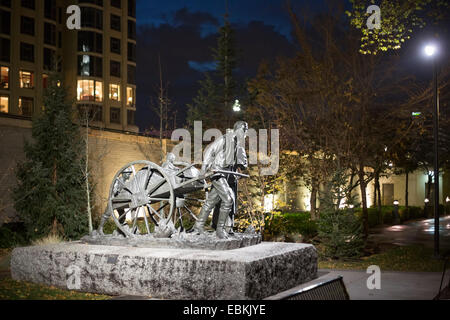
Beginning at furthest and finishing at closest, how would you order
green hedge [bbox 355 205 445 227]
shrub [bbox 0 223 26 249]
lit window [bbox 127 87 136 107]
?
lit window [bbox 127 87 136 107], green hedge [bbox 355 205 445 227], shrub [bbox 0 223 26 249]

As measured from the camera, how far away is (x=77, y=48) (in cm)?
4875

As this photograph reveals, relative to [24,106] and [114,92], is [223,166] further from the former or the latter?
→ [114,92]

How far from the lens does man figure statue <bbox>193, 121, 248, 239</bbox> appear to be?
10.4 metres

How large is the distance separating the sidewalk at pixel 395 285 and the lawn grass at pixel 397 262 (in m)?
1.15

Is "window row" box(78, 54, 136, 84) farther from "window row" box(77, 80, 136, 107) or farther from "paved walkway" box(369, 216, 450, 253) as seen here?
"paved walkway" box(369, 216, 450, 253)

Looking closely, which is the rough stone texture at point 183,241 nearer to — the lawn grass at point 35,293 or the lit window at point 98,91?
the lawn grass at point 35,293

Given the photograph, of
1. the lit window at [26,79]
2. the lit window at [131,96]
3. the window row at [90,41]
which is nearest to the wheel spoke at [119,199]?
the lit window at [26,79]

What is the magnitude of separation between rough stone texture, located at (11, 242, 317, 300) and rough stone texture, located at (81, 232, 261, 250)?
216mm

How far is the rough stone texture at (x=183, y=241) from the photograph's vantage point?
975 centimetres

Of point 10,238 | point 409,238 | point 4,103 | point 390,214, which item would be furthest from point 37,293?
point 4,103

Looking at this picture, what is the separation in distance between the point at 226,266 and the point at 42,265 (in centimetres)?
403

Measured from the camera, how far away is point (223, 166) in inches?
411

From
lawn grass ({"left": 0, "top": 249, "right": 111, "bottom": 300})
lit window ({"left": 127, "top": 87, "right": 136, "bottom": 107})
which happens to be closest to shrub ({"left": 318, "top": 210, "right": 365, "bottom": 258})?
lawn grass ({"left": 0, "top": 249, "right": 111, "bottom": 300})

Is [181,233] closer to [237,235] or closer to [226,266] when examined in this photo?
[237,235]
